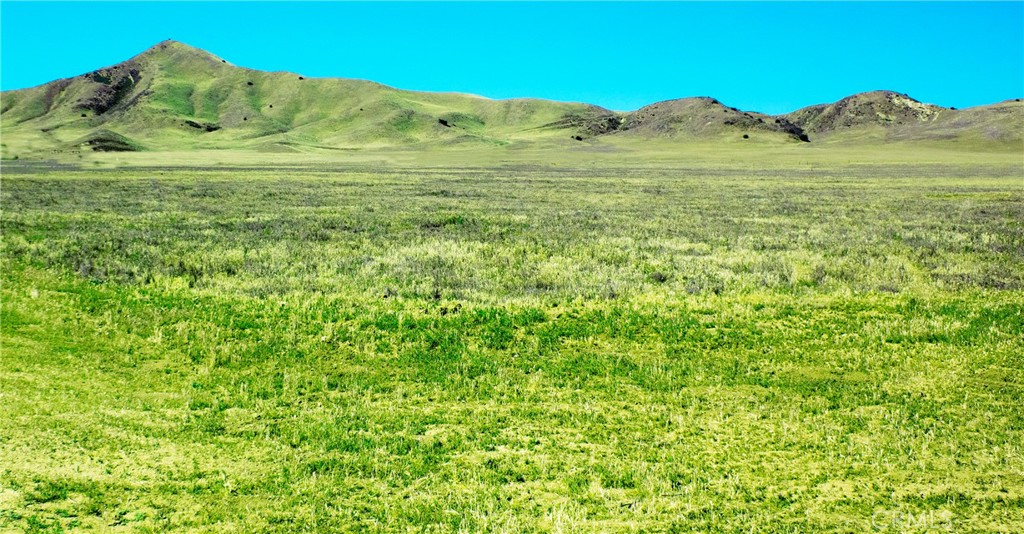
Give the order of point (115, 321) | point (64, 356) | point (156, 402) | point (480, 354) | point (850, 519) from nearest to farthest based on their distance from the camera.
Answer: point (850, 519) → point (156, 402) → point (64, 356) → point (480, 354) → point (115, 321)

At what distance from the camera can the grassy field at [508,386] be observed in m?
8.72

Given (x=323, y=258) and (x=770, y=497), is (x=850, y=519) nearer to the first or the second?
(x=770, y=497)

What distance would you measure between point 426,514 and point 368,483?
1248 mm

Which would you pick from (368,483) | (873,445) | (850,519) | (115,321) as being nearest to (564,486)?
(368,483)

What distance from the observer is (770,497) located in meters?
8.94

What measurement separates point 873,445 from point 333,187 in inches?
2334

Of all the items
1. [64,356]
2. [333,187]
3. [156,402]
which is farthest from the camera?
[333,187]

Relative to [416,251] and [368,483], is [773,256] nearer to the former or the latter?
[416,251]

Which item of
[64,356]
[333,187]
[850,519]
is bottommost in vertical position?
[850,519]

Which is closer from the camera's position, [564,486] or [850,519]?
[850,519]

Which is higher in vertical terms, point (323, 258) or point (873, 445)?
point (323, 258)

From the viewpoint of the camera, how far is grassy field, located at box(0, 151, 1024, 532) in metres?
8.72

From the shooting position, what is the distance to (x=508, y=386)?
13.0 meters

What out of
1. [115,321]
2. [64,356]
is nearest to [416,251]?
[115,321]
